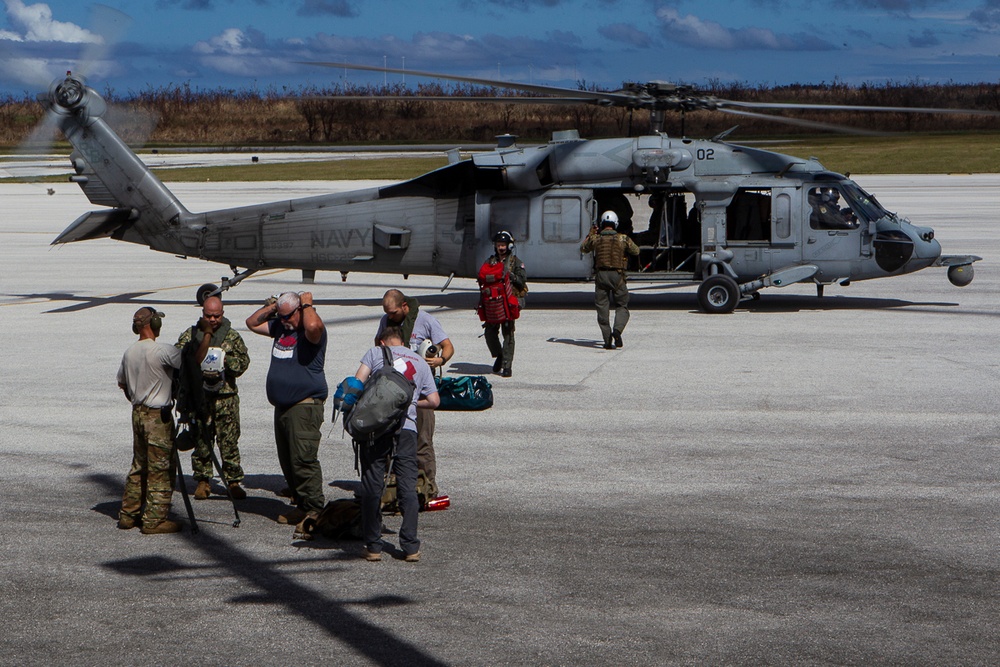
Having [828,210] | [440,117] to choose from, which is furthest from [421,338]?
[440,117]

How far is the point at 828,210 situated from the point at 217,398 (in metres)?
12.7

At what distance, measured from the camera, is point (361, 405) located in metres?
7.77

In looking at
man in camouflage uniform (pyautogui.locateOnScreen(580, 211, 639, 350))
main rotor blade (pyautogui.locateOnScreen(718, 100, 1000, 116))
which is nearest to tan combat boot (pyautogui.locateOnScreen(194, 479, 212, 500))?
man in camouflage uniform (pyautogui.locateOnScreen(580, 211, 639, 350))

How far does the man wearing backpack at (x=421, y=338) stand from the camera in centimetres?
895

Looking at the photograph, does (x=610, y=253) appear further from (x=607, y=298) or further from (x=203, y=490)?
(x=203, y=490)

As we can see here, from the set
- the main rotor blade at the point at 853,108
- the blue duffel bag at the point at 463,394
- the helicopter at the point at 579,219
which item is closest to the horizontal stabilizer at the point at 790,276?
the helicopter at the point at 579,219

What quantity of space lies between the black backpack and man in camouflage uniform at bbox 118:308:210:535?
1657 mm

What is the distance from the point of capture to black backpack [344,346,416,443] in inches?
A: 304

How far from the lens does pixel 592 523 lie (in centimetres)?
888

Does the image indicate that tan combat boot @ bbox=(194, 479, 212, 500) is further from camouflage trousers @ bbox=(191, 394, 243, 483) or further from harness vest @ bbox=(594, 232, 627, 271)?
harness vest @ bbox=(594, 232, 627, 271)

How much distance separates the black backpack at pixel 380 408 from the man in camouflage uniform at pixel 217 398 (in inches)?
64.0

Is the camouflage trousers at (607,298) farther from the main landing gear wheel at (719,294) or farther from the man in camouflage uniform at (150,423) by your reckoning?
the man in camouflage uniform at (150,423)

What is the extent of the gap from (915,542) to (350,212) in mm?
13503

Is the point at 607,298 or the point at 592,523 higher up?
the point at 607,298
